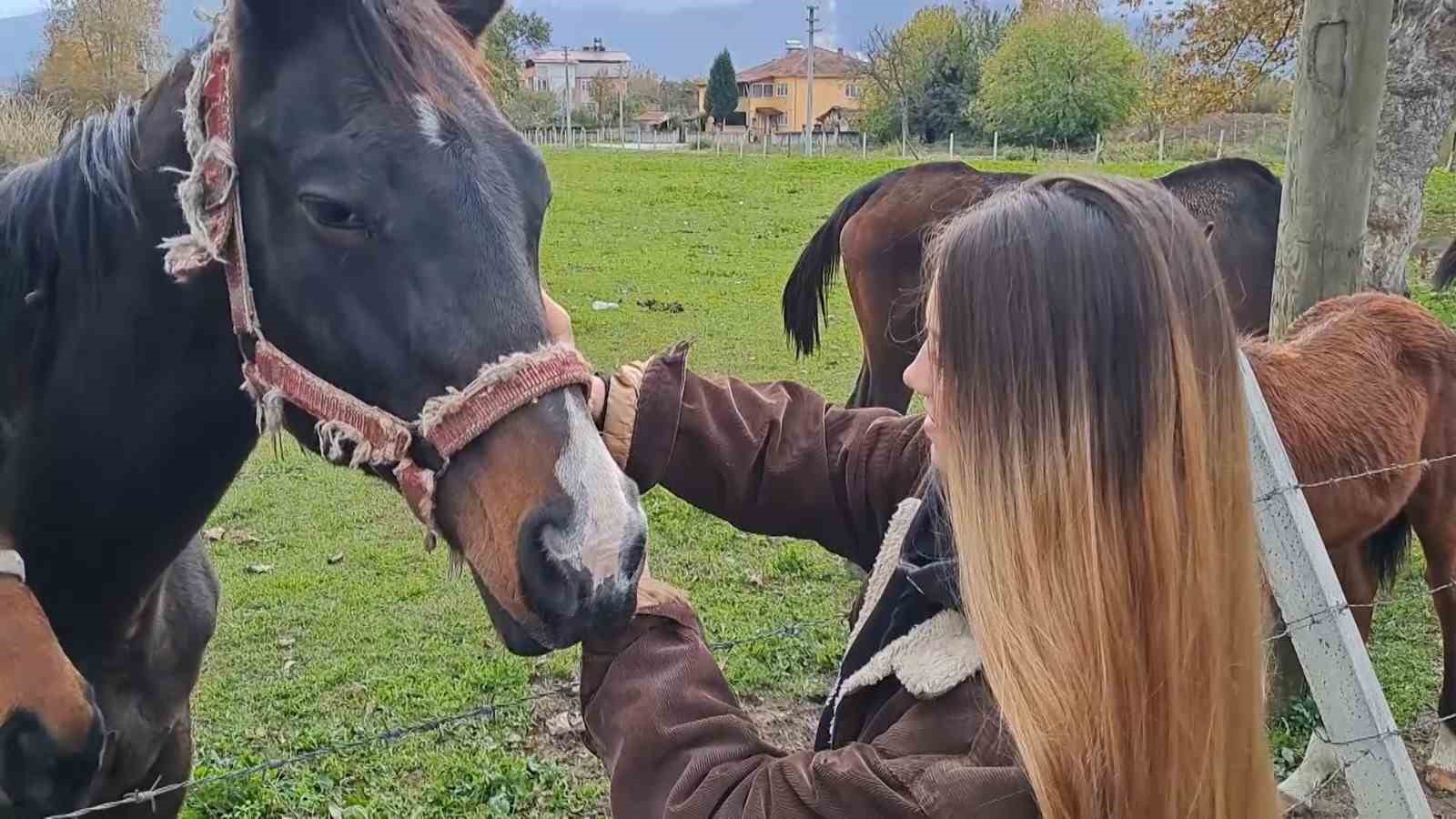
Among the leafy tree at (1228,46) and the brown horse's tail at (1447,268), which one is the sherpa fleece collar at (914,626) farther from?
the leafy tree at (1228,46)

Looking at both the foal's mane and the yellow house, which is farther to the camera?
the yellow house

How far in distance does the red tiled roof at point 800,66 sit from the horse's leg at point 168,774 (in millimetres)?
60963

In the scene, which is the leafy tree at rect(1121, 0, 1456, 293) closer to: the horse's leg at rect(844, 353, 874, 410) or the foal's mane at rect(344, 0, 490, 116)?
the horse's leg at rect(844, 353, 874, 410)

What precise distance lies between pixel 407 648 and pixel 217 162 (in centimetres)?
297

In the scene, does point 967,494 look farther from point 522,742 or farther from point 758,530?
point 522,742

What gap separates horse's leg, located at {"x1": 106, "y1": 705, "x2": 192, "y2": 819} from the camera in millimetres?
2158

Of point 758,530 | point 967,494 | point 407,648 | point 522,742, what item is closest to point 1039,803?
point 967,494

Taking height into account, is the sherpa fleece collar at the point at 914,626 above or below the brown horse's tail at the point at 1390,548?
above

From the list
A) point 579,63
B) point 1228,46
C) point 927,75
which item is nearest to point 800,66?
point 579,63

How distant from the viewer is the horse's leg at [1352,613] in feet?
10.6

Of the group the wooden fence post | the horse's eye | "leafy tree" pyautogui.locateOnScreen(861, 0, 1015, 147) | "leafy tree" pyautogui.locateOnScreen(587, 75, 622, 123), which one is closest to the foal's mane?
the horse's eye

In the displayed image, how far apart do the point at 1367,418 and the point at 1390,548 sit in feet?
2.38

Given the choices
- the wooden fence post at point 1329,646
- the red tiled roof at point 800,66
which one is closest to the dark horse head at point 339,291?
the wooden fence post at point 1329,646

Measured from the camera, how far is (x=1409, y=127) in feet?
15.1
